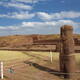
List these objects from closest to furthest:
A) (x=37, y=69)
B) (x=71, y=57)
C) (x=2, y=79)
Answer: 1. (x=2, y=79)
2. (x=71, y=57)
3. (x=37, y=69)

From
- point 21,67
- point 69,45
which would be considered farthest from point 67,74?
point 21,67

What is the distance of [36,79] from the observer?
12.4m

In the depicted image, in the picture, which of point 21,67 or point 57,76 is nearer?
point 57,76

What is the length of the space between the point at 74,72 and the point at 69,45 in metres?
1.65

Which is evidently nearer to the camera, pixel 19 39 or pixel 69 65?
pixel 69 65

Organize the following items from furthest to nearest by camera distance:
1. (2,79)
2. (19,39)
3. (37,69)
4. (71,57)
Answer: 1. (19,39)
2. (37,69)
3. (71,57)
4. (2,79)

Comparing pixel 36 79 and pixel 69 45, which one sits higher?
pixel 69 45

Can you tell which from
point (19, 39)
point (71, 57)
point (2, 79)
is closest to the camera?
point (2, 79)

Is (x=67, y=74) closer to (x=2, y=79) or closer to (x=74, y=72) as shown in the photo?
(x=74, y=72)

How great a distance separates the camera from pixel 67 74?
13.7 metres

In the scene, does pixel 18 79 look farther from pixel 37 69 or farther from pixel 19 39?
Result: pixel 19 39

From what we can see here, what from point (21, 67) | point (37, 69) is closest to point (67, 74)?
point (37, 69)

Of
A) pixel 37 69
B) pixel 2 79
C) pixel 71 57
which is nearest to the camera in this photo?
pixel 2 79

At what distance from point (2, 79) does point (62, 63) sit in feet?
13.5
